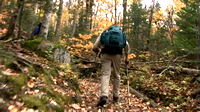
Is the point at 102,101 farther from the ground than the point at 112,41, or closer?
closer

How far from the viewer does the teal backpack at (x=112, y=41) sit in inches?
161

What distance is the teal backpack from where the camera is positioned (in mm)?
4098

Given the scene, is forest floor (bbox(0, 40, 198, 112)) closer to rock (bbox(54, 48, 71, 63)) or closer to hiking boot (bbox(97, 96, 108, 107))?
hiking boot (bbox(97, 96, 108, 107))

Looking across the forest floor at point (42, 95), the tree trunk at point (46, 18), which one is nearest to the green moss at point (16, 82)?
the forest floor at point (42, 95)

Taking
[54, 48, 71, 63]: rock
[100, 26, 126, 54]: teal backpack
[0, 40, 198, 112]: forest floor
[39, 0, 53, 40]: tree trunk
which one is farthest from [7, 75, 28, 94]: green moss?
[39, 0, 53, 40]: tree trunk

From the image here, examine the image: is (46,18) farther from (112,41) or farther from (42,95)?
(42,95)

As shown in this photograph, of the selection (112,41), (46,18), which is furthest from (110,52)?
(46,18)

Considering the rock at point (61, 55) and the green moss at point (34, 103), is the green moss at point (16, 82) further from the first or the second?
the rock at point (61, 55)

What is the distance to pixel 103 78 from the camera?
4293mm

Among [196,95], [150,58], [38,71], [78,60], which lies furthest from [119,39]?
[150,58]

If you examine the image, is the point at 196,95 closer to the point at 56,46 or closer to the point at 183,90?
the point at 183,90

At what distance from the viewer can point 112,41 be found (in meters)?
4.08

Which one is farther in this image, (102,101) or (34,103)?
(102,101)

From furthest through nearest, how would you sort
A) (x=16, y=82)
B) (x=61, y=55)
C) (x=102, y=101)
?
(x=61, y=55) < (x=102, y=101) < (x=16, y=82)
